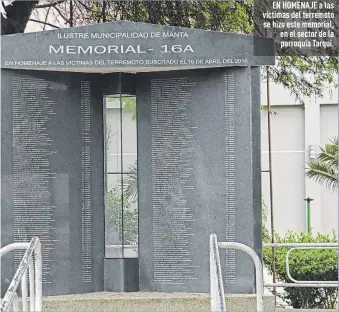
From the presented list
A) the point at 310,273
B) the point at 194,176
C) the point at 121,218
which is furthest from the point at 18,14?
the point at 310,273

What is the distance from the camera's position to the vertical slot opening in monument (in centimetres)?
1032

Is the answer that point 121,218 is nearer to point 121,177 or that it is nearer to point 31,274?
point 121,177

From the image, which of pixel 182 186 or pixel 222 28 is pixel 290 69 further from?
pixel 182 186

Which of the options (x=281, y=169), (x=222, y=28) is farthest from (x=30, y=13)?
(x=281, y=169)

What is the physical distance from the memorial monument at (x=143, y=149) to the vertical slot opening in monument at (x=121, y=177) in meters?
0.08

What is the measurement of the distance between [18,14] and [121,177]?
3.02m

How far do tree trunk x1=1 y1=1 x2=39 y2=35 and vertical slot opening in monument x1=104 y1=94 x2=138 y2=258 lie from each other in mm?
2410

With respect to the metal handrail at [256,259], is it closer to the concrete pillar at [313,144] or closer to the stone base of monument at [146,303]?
the stone base of monument at [146,303]

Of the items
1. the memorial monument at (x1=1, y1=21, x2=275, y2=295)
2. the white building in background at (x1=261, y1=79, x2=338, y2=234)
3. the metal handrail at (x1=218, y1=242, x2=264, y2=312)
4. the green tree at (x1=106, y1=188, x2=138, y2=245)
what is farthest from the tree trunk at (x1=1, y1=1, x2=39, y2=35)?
the white building in background at (x1=261, y1=79, x2=338, y2=234)

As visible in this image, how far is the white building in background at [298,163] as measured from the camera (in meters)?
25.5

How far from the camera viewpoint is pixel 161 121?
10227 millimetres

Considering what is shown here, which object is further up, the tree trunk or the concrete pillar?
the tree trunk

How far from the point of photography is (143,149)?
10.3 metres

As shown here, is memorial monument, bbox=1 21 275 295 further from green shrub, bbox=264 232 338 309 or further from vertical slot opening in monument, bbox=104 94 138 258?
green shrub, bbox=264 232 338 309
